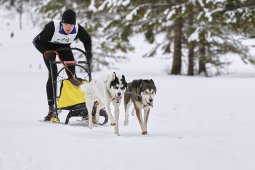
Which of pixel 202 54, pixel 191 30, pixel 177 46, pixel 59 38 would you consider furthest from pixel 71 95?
pixel 202 54

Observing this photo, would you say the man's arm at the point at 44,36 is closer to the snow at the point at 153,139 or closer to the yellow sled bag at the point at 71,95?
the yellow sled bag at the point at 71,95

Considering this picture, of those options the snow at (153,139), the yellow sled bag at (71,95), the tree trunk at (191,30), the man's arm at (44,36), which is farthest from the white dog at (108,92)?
the tree trunk at (191,30)

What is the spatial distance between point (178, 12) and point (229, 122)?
8.21m

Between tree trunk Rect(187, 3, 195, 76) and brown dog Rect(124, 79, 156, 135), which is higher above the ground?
tree trunk Rect(187, 3, 195, 76)

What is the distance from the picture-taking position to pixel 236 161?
17.1 feet

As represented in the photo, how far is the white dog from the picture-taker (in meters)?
6.24

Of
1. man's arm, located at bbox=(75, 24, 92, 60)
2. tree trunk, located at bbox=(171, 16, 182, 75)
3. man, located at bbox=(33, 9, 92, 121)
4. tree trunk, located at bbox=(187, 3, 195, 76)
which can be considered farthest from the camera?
tree trunk, located at bbox=(171, 16, 182, 75)

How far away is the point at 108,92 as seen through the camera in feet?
21.1

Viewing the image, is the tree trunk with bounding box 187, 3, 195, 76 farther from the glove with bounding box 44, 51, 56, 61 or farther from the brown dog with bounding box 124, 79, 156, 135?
the brown dog with bounding box 124, 79, 156, 135

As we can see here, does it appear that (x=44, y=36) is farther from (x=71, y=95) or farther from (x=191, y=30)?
(x=191, y=30)

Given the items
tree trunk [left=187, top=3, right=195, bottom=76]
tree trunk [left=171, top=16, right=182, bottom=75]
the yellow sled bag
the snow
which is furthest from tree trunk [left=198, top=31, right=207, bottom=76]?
the yellow sled bag

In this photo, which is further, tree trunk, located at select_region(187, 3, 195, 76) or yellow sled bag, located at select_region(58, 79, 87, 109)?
tree trunk, located at select_region(187, 3, 195, 76)

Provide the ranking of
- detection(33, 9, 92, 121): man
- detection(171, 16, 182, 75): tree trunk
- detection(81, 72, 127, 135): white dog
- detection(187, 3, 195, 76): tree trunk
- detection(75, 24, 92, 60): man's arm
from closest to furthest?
detection(81, 72, 127, 135): white dog, detection(33, 9, 92, 121): man, detection(75, 24, 92, 60): man's arm, detection(187, 3, 195, 76): tree trunk, detection(171, 16, 182, 75): tree trunk

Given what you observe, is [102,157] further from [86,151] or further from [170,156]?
[170,156]
